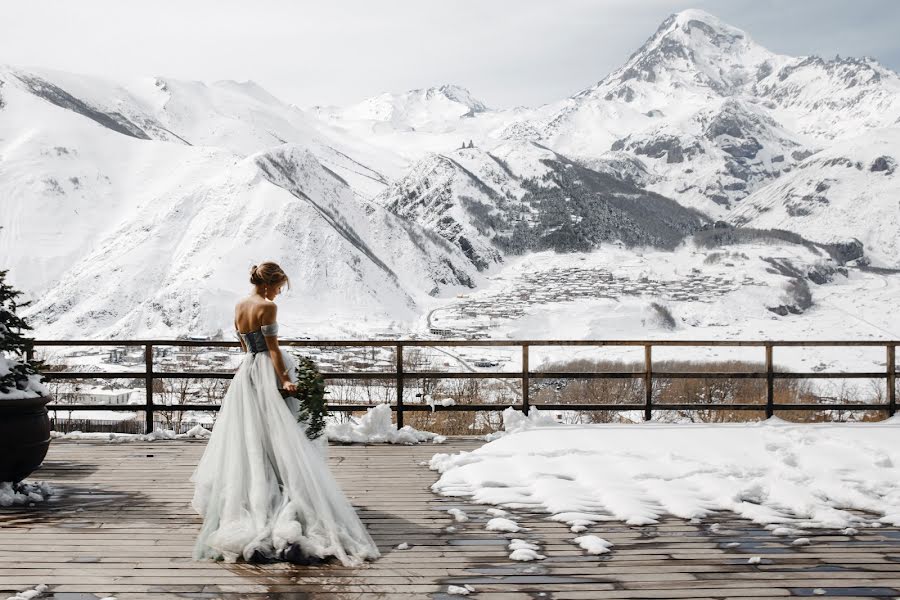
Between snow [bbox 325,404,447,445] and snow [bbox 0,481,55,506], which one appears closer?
snow [bbox 0,481,55,506]

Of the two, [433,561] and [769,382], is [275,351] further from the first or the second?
[769,382]

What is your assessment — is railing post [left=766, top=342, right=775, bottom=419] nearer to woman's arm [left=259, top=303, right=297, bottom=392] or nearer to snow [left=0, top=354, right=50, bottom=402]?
woman's arm [left=259, top=303, right=297, bottom=392]

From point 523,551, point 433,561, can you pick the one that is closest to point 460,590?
point 433,561

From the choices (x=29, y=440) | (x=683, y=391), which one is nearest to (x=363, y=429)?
(x=29, y=440)

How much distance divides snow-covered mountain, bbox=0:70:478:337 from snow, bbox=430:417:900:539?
48431mm

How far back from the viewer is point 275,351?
5.45 m

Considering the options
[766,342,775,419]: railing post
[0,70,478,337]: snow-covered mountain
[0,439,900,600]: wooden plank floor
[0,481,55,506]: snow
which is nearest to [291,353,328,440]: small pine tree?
[0,439,900,600]: wooden plank floor

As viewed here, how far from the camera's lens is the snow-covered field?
6.00 m

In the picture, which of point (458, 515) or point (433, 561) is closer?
point (433, 561)

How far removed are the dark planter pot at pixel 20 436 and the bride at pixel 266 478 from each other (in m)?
1.97

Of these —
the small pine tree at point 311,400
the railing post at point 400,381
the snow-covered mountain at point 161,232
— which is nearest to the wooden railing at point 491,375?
the railing post at point 400,381

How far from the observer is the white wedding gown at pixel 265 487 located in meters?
4.92

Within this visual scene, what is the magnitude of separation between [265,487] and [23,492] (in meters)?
2.81

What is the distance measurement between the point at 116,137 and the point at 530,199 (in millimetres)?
98303
